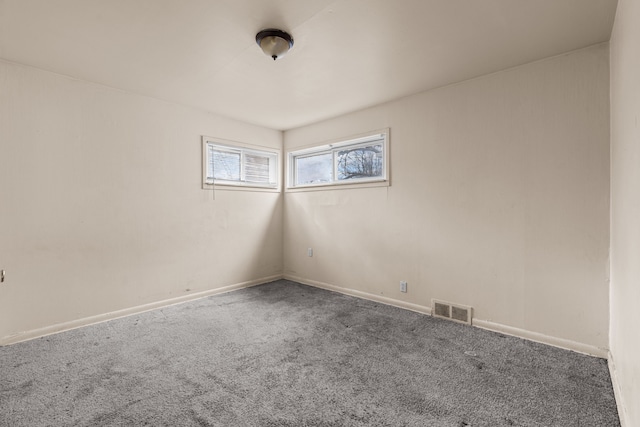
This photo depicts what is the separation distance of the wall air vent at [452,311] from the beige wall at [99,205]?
8.52 ft

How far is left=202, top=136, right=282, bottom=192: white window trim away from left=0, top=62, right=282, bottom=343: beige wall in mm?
90

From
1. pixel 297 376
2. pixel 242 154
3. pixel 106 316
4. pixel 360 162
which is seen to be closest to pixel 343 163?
pixel 360 162

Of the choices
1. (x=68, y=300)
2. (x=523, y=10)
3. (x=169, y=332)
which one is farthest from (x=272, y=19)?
(x=68, y=300)

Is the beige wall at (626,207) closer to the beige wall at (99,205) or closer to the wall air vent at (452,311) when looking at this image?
the wall air vent at (452,311)

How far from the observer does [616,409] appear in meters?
1.67

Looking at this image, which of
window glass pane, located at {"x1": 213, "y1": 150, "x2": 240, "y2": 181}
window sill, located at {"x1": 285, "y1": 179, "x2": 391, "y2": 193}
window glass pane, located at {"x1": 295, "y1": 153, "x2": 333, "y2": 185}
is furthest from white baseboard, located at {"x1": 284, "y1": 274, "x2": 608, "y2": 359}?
window glass pane, located at {"x1": 213, "y1": 150, "x2": 240, "y2": 181}

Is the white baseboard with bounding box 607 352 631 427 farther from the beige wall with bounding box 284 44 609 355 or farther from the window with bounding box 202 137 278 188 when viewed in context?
the window with bounding box 202 137 278 188

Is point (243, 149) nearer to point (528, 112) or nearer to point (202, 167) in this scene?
point (202, 167)

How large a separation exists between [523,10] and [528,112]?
36.3 inches

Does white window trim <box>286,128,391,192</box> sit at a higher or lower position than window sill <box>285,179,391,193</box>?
higher

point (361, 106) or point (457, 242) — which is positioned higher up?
point (361, 106)

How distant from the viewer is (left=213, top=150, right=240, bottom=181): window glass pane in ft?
13.3

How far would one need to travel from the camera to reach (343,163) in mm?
4168

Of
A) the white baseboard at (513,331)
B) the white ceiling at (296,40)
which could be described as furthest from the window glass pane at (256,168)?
the white baseboard at (513,331)
